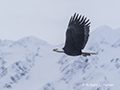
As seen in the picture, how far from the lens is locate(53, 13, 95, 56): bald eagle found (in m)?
18.5

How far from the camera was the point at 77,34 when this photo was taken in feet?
62.0

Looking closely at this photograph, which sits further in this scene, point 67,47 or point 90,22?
point 67,47

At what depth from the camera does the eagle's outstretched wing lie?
18.5 m

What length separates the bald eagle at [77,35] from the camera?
18516 mm

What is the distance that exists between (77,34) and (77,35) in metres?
0.06

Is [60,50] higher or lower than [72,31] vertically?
lower

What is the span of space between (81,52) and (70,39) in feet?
3.45

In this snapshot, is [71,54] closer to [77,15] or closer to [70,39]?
[70,39]

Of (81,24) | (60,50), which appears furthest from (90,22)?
(60,50)

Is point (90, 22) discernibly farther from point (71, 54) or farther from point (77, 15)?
point (71, 54)

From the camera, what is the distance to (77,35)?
1889cm

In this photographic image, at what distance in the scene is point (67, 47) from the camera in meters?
20.2

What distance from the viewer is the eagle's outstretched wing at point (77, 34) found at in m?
18.5

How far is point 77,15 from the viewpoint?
61.8 ft
